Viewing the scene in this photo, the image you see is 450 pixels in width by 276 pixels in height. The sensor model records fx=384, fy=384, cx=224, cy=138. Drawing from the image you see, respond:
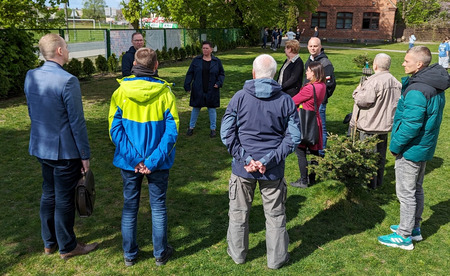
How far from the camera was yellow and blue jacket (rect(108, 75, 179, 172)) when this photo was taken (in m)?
3.41

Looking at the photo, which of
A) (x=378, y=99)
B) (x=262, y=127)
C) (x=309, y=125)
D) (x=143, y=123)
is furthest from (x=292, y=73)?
(x=143, y=123)

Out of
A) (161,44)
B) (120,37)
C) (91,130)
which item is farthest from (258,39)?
(91,130)

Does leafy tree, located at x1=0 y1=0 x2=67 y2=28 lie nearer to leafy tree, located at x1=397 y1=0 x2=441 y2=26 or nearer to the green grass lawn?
the green grass lawn

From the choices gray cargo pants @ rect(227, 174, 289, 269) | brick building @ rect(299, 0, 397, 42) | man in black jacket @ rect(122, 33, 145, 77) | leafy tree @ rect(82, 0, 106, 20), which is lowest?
gray cargo pants @ rect(227, 174, 289, 269)

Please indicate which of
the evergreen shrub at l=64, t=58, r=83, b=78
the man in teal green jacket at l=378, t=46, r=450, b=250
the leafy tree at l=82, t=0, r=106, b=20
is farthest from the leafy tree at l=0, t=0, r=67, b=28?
the leafy tree at l=82, t=0, r=106, b=20

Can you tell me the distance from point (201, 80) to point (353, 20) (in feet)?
144

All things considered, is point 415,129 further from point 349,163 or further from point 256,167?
point 256,167

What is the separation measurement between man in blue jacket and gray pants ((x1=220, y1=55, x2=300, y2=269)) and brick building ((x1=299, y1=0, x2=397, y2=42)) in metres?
44.6

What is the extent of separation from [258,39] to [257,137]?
118 ft

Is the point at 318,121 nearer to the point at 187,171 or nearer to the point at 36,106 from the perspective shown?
the point at 187,171

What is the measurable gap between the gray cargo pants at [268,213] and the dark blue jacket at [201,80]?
4.30 meters

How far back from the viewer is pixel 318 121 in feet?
17.6

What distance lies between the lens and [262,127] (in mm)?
3477

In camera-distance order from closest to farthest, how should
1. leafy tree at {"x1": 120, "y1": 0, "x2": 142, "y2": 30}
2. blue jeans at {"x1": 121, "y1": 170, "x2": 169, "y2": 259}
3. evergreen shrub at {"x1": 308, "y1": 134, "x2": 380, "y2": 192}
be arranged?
blue jeans at {"x1": 121, "y1": 170, "x2": 169, "y2": 259} → evergreen shrub at {"x1": 308, "y1": 134, "x2": 380, "y2": 192} → leafy tree at {"x1": 120, "y1": 0, "x2": 142, "y2": 30}
